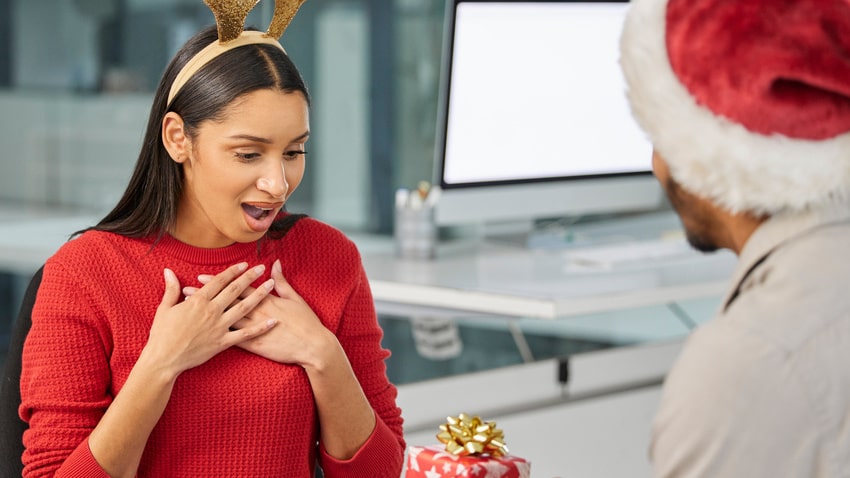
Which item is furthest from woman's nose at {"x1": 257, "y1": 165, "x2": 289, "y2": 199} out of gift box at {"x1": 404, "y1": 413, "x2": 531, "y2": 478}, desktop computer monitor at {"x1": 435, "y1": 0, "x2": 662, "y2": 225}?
desktop computer monitor at {"x1": 435, "y1": 0, "x2": 662, "y2": 225}

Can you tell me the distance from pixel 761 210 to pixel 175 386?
0.71 metres

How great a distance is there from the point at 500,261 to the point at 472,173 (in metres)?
0.21

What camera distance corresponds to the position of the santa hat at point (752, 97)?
0.94 m

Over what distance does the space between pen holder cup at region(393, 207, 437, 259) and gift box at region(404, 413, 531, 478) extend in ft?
4.80

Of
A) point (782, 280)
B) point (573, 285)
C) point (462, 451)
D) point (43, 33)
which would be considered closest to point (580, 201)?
point (573, 285)

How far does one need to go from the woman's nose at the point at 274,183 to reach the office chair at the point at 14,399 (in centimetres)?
30

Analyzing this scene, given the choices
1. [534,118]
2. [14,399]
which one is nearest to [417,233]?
[534,118]

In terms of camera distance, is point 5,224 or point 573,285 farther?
point 5,224

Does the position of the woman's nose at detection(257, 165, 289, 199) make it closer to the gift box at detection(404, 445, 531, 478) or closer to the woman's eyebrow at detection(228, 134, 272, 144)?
the woman's eyebrow at detection(228, 134, 272, 144)

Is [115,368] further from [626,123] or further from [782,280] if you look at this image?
[626,123]

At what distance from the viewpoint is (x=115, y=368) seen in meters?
1.35

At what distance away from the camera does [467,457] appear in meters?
1.17

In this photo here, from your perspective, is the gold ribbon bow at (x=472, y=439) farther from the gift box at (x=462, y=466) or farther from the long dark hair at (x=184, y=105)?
the long dark hair at (x=184, y=105)

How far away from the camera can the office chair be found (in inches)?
54.9
